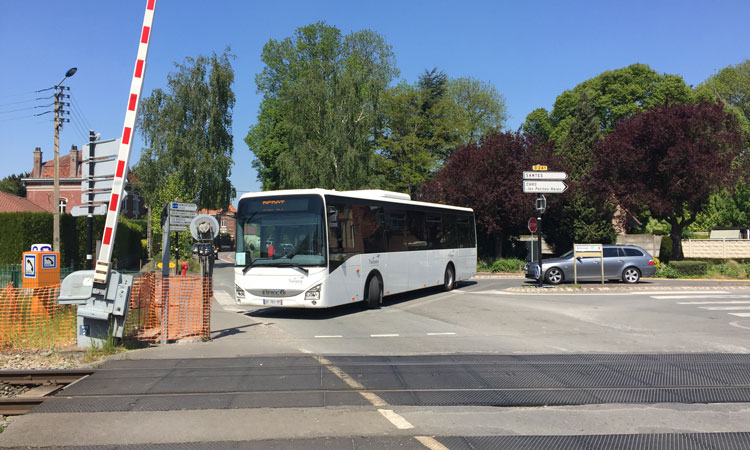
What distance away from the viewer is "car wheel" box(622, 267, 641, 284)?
22.8 m

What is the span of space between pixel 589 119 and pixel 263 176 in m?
29.6

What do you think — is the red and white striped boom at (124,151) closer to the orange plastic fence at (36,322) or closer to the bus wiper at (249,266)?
the orange plastic fence at (36,322)

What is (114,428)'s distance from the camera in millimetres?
5559

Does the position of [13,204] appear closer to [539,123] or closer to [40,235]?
[40,235]

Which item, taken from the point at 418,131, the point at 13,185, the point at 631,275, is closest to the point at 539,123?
the point at 418,131

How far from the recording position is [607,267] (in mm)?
22578

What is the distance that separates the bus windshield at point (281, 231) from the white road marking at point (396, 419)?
7521 millimetres

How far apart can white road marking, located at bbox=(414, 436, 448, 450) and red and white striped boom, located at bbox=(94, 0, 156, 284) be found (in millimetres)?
6214

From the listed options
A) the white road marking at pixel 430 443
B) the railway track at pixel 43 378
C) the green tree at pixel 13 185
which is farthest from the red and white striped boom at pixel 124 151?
the green tree at pixel 13 185

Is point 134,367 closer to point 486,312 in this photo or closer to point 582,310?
point 486,312

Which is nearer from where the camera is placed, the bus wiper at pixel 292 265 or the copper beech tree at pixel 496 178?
the bus wiper at pixel 292 265

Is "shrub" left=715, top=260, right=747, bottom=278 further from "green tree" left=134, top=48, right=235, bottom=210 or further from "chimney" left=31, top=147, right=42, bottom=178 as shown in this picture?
"chimney" left=31, top=147, right=42, bottom=178

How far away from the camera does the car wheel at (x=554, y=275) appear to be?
73.9 ft

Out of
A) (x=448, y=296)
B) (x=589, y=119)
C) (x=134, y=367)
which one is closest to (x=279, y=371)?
(x=134, y=367)
